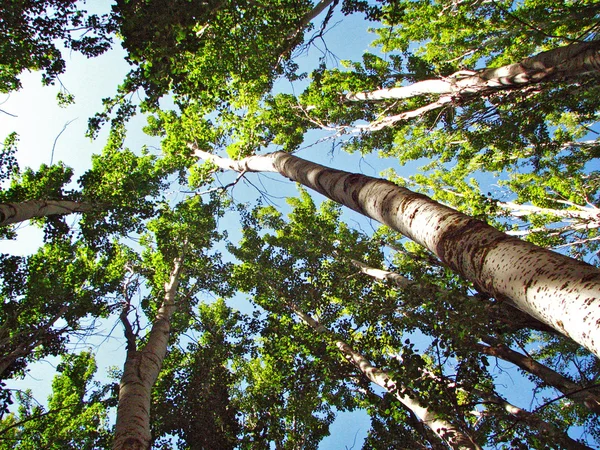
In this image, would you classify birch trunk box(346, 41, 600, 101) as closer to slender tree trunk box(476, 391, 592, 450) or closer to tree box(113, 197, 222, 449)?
slender tree trunk box(476, 391, 592, 450)

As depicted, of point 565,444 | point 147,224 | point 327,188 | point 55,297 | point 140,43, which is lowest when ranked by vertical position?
point 565,444

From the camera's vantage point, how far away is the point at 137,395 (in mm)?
3652

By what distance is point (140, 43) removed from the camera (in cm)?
362

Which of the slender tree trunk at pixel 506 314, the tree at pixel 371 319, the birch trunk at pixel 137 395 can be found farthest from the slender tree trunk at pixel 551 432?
the birch trunk at pixel 137 395

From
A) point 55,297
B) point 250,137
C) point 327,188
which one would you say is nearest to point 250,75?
point 250,137

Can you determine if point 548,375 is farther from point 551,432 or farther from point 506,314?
point 506,314

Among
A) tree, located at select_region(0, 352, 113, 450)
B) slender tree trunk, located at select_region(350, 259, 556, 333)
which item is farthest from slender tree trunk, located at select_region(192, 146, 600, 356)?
tree, located at select_region(0, 352, 113, 450)

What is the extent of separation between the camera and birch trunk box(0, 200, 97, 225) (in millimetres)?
5000

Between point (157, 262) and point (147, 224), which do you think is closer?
point (157, 262)

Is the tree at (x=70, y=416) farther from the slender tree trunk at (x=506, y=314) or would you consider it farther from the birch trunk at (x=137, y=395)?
the slender tree trunk at (x=506, y=314)

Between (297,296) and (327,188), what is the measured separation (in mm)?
7921

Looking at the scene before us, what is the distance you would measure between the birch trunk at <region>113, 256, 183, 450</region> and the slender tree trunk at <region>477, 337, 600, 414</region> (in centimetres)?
423

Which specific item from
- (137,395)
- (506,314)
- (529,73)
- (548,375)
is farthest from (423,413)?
(529,73)

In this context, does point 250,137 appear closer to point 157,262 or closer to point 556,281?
point 157,262
